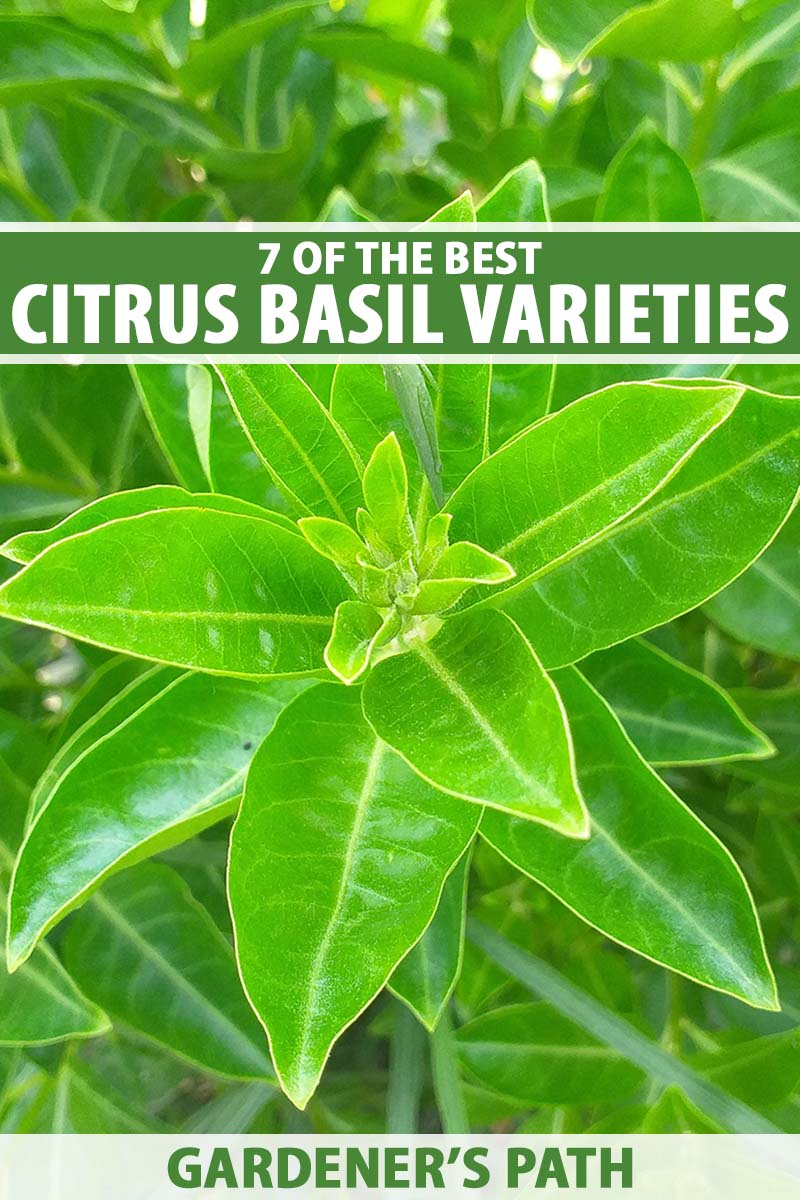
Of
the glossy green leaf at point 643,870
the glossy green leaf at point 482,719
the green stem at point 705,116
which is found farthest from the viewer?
the green stem at point 705,116

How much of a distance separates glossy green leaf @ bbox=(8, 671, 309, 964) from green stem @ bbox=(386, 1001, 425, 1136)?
324 mm

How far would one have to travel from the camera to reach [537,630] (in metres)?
0.46

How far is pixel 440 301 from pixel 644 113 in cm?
26

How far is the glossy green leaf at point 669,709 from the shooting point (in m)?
0.56

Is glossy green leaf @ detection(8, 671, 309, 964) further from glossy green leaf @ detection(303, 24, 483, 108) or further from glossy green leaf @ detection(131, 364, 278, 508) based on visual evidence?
glossy green leaf @ detection(303, 24, 483, 108)

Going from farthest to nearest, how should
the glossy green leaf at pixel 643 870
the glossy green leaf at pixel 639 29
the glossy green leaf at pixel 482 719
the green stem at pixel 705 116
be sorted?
the green stem at pixel 705 116, the glossy green leaf at pixel 639 29, the glossy green leaf at pixel 643 870, the glossy green leaf at pixel 482 719

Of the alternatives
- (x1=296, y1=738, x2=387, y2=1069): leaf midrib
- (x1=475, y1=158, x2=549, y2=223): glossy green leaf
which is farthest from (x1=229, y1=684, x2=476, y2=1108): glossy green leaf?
(x1=475, y1=158, x2=549, y2=223): glossy green leaf

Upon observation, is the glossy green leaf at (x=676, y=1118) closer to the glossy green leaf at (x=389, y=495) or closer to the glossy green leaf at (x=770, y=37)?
the glossy green leaf at (x=389, y=495)

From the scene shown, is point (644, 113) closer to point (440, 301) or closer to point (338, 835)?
point (440, 301)

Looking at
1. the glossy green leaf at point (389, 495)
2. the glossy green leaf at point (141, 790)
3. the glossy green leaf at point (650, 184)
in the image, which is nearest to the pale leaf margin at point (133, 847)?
the glossy green leaf at point (141, 790)

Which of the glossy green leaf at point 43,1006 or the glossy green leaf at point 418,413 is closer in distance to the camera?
the glossy green leaf at point 418,413

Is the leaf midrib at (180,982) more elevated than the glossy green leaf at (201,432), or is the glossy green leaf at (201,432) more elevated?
the glossy green leaf at (201,432)

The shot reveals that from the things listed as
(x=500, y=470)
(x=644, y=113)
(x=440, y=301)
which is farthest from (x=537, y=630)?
(x=644, y=113)
